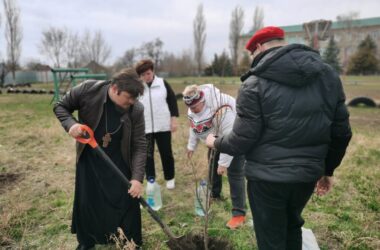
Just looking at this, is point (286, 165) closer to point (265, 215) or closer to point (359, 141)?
point (265, 215)

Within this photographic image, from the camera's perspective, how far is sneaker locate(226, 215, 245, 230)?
9.95ft

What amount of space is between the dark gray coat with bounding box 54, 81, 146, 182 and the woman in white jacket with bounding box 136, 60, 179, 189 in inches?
44.6

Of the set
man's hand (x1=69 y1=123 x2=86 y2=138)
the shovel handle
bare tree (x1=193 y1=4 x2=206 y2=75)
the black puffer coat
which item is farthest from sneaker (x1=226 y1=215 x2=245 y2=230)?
bare tree (x1=193 y1=4 x2=206 y2=75)

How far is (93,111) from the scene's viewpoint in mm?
2330

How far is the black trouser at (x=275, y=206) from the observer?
5.71 ft

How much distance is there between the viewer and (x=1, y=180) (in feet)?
14.1

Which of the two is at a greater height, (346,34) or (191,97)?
(346,34)

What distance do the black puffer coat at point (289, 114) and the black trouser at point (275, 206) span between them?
0.25 ft

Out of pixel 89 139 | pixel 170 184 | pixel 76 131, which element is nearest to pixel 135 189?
pixel 89 139

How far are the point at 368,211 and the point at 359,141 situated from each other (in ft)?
10.5

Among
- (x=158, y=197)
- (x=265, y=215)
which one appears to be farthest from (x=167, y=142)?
(x=265, y=215)

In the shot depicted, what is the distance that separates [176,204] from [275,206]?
2.03 metres

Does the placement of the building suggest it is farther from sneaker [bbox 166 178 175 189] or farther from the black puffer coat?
the black puffer coat

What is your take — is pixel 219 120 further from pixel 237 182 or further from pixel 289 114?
pixel 289 114
